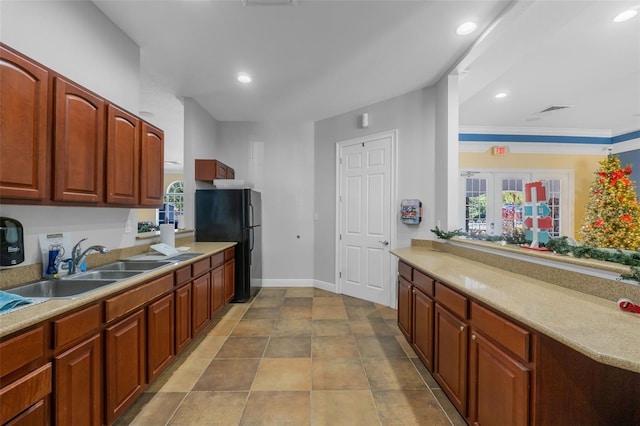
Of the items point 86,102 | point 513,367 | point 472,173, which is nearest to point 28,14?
point 86,102

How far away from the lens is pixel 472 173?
5.39 metres

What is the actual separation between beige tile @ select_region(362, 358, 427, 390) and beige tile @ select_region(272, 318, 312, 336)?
2.74 ft

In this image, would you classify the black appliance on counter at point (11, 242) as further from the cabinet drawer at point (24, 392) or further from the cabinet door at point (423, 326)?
the cabinet door at point (423, 326)

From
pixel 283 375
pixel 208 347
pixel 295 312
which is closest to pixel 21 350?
pixel 283 375

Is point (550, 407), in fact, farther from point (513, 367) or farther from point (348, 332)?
point (348, 332)

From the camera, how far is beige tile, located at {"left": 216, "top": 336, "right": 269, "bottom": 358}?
2.62 metres

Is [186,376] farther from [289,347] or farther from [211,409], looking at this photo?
[289,347]

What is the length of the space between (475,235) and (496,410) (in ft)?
5.74

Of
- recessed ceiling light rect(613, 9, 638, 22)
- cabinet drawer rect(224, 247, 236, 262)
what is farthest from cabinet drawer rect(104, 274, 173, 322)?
recessed ceiling light rect(613, 9, 638, 22)

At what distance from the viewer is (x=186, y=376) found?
7.50 ft

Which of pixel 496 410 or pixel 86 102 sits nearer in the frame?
pixel 496 410

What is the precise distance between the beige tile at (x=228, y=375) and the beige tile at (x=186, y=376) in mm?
48

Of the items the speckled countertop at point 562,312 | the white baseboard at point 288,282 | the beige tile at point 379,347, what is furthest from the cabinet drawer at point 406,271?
Answer: the white baseboard at point 288,282

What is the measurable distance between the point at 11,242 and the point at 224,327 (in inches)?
84.1
